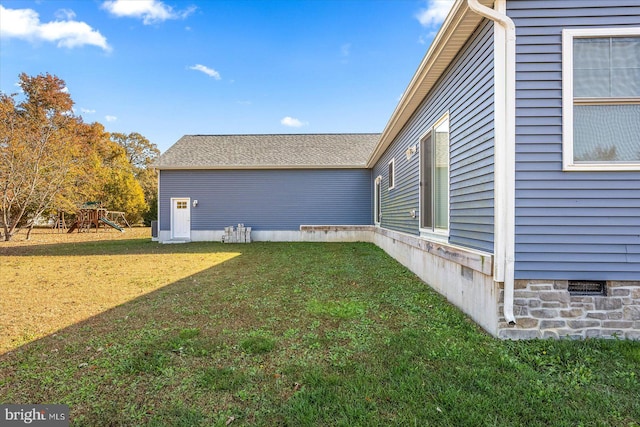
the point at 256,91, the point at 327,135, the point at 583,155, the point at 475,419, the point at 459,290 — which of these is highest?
the point at 256,91

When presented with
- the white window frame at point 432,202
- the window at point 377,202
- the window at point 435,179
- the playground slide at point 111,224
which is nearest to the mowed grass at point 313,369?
the white window frame at point 432,202

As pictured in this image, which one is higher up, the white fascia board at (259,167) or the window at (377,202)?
the white fascia board at (259,167)

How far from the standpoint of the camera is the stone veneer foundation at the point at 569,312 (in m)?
2.74

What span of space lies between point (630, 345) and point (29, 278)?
353 inches

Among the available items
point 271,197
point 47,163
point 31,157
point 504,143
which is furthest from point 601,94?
point 47,163

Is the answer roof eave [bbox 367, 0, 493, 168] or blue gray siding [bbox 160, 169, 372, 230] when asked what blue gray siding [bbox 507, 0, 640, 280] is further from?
blue gray siding [bbox 160, 169, 372, 230]

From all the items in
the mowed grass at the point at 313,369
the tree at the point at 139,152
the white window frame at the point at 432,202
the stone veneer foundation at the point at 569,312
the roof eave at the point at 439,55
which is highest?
the tree at the point at 139,152

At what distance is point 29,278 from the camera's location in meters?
5.86

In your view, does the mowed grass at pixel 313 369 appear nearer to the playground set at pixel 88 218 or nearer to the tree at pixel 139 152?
the playground set at pixel 88 218

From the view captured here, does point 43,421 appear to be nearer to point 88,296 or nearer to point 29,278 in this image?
point 88,296

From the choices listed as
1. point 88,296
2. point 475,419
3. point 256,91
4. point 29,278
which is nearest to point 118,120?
point 256,91

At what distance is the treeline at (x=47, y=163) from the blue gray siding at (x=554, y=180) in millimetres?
17565

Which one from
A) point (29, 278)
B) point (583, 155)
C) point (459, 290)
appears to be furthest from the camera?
point (29, 278)

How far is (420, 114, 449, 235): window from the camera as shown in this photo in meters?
4.49
